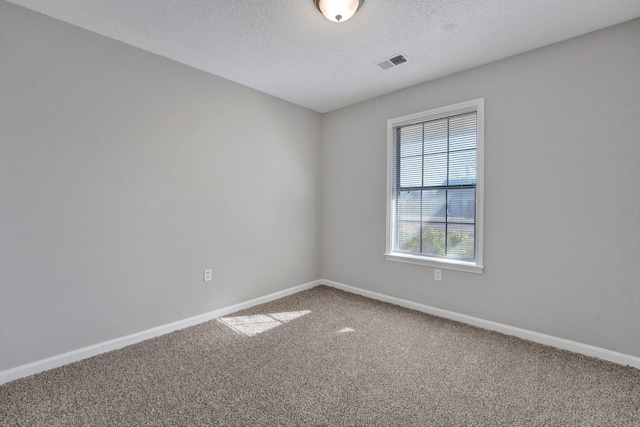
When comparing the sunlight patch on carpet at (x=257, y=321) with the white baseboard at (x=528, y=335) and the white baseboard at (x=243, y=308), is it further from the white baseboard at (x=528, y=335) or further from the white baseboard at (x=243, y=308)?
the white baseboard at (x=528, y=335)

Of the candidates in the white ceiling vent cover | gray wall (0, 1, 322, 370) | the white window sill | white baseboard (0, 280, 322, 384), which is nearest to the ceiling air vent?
the white ceiling vent cover

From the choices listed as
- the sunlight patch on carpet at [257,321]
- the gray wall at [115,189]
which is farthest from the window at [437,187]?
the gray wall at [115,189]

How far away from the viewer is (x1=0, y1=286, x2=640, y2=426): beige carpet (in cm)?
159

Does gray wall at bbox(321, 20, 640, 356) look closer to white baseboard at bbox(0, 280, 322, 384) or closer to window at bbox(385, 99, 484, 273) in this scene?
window at bbox(385, 99, 484, 273)

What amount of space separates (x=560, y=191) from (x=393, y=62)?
69.9 inches

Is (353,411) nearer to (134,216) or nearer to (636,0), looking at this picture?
(134,216)

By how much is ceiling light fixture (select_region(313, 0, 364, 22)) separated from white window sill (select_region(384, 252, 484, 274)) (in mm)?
2331

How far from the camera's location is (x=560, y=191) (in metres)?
2.34

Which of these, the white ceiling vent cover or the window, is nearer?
the white ceiling vent cover

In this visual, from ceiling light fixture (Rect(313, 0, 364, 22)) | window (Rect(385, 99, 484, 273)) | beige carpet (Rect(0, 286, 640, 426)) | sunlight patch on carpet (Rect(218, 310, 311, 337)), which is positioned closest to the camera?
beige carpet (Rect(0, 286, 640, 426))

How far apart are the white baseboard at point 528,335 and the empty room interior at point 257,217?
0.01 meters

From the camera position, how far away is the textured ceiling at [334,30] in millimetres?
1938

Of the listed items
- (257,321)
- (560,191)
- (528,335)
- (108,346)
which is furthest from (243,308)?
(560,191)

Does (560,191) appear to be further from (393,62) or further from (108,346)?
(108,346)
